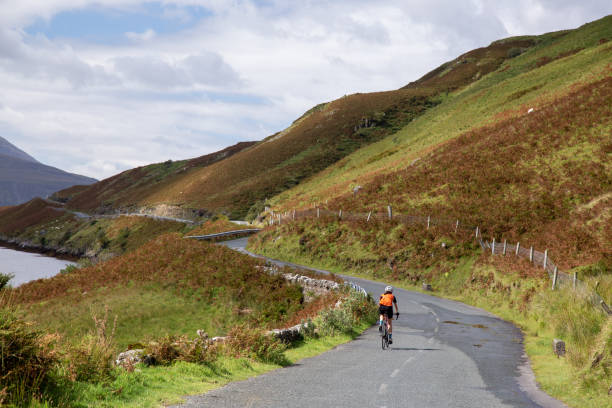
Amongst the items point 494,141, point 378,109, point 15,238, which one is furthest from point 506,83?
point 15,238

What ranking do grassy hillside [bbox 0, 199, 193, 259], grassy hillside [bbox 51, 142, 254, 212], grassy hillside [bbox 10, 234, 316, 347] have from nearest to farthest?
1. grassy hillside [bbox 10, 234, 316, 347]
2. grassy hillside [bbox 0, 199, 193, 259]
3. grassy hillside [bbox 51, 142, 254, 212]

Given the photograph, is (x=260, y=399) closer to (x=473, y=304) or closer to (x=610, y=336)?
(x=610, y=336)

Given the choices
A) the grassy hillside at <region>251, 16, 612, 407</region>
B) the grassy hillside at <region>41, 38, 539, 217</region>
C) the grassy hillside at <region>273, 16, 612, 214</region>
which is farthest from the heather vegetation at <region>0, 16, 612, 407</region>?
the grassy hillside at <region>41, 38, 539, 217</region>

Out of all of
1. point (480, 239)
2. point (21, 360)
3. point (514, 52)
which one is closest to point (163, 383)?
point (21, 360)

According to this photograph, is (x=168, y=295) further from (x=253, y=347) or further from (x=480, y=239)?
(x=480, y=239)

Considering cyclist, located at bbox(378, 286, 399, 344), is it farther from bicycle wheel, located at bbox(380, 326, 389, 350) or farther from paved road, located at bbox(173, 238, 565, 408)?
paved road, located at bbox(173, 238, 565, 408)

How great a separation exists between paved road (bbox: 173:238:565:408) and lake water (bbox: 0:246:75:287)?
4937 cm

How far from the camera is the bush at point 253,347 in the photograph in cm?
1469

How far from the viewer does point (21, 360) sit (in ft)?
26.1

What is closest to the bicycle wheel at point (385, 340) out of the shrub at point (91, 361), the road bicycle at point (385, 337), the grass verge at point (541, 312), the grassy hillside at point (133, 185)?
the road bicycle at point (385, 337)

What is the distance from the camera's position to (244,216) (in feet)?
265

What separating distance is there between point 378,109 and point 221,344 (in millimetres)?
106079

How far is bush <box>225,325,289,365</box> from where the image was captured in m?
14.7

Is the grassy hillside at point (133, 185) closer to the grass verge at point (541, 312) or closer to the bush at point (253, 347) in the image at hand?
the grass verge at point (541, 312)
